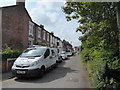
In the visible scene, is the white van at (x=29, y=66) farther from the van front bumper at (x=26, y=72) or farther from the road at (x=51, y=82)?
the road at (x=51, y=82)

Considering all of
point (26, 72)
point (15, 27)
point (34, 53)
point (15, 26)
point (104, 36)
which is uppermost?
point (15, 26)

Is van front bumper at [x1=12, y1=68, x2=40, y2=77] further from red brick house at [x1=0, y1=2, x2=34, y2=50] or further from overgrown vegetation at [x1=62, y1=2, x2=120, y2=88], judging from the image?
red brick house at [x1=0, y1=2, x2=34, y2=50]

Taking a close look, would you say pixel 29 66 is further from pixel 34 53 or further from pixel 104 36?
pixel 104 36

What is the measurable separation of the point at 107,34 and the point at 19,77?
5.88 meters

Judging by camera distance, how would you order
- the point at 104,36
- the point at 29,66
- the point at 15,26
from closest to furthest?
1. the point at 104,36
2. the point at 29,66
3. the point at 15,26

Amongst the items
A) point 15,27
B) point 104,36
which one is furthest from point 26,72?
point 15,27

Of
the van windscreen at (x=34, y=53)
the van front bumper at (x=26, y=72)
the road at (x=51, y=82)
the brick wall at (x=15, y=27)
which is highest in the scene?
the brick wall at (x=15, y=27)

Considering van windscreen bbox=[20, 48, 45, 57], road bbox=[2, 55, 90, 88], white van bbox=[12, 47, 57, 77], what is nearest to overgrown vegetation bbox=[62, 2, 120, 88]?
road bbox=[2, 55, 90, 88]

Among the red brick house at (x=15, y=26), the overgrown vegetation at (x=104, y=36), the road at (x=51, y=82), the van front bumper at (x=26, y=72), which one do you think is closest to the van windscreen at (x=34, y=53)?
the van front bumper at (x=26, y=72)

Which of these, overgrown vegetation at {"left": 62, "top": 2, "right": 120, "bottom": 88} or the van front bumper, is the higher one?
overgrown vegetation at {"left": 62, "top": 2, "right": 120, "bottom": 88}

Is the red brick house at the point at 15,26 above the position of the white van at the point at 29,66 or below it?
above

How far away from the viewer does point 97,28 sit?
543 cm

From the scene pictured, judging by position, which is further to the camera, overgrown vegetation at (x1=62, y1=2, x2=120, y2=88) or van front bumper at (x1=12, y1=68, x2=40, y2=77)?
van front bumper at (x1=12, y1=68, x2=40, y2=77)

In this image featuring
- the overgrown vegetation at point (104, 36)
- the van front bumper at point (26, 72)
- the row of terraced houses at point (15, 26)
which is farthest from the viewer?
the row of terraced houses at point (15, 26)
